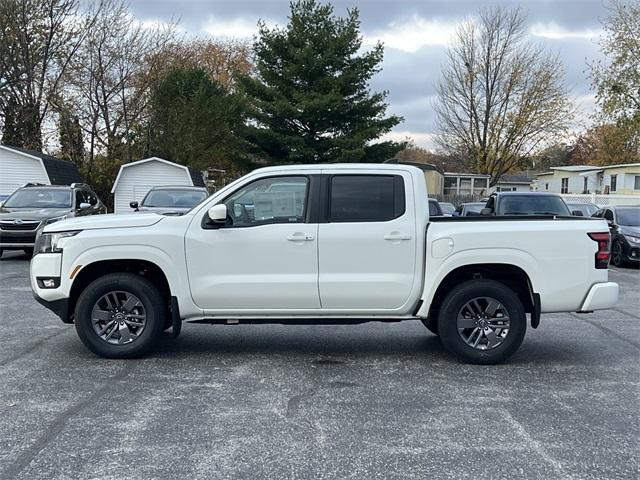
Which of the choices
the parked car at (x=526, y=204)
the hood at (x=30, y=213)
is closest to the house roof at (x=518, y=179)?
the parked car at (x=526, y=204)

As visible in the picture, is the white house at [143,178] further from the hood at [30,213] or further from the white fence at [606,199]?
the white fence at [606,199]

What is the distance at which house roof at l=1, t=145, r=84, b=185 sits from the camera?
2680 cm

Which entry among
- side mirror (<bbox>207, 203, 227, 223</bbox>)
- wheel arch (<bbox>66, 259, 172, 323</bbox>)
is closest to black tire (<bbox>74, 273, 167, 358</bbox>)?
wheel arch (<bbox>66, 259, 172, 323</bbox>)

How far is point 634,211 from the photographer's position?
1662 centimetres

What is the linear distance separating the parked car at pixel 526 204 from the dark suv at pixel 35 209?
983 centimetres

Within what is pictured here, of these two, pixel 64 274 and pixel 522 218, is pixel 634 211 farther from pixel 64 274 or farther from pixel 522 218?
pixel 64 274

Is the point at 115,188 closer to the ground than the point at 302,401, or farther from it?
farther from it

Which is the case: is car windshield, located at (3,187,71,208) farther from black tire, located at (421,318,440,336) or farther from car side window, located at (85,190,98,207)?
black tire, located at (421,318,440,336)

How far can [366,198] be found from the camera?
6.29 meters

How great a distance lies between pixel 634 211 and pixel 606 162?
4898 centimetres

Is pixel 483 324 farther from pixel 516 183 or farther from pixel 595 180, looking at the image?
pixel 516 183

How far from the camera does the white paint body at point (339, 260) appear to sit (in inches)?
241

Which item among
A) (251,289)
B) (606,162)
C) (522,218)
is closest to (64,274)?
(251,289)

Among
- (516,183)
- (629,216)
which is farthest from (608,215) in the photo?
(516,183)
